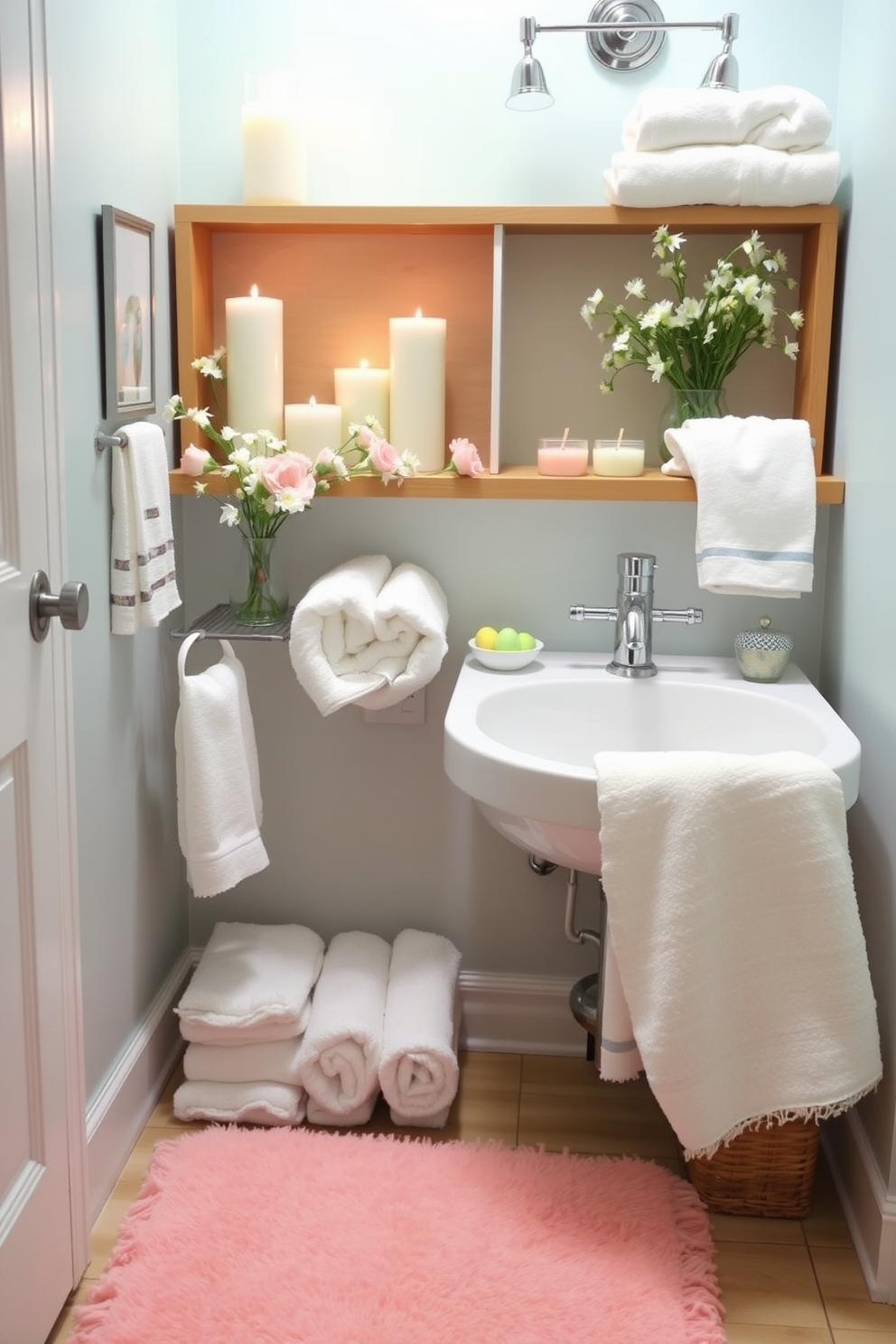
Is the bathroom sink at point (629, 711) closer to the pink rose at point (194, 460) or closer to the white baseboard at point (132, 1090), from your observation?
the pink rose at point (194, 460)

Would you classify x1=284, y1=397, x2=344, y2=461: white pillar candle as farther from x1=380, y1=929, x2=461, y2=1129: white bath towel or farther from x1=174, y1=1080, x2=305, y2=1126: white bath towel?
x1=174, y1=1080, x2=305, y2=1126: white bath towel

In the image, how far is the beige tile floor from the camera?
5.49ft

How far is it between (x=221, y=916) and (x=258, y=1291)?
77 centimetres

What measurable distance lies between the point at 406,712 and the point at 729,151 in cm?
98

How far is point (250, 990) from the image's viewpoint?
2055mm

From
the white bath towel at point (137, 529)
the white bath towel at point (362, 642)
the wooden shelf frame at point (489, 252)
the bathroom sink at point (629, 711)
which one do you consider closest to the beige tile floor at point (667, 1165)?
the bathroom sink at point (629, 711)

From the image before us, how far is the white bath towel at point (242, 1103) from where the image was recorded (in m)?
2.02

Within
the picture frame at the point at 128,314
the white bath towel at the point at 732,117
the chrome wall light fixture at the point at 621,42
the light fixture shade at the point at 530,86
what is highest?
the chrome wall light fixture at the point at 621,42

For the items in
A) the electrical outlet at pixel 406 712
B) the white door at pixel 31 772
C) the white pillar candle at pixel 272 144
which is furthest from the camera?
the electrical outlet at pixel 406 712

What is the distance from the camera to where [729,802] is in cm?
158

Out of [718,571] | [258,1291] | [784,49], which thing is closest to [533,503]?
[718,571]

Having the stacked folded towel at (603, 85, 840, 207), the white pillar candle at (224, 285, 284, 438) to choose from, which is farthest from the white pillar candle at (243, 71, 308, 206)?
the stacked folded towel at (603, 85, 840, 207)

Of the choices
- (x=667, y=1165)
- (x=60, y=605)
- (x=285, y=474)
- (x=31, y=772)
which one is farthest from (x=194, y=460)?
(x=667, y=1165)

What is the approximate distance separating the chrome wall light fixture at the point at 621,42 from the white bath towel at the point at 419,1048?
4.37ft
